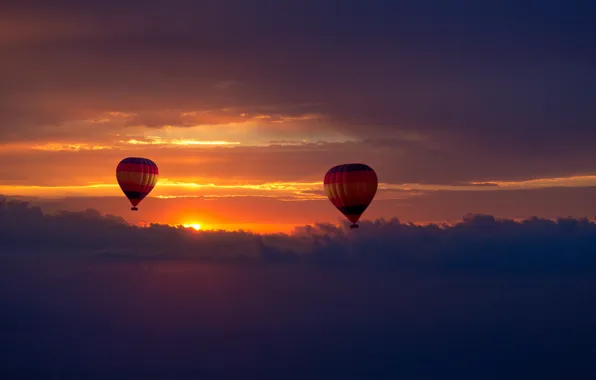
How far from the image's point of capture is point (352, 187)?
86.1 meters

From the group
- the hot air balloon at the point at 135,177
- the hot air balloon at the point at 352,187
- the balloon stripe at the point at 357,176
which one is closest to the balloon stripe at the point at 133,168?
the hot air balloon at the point at 135,177

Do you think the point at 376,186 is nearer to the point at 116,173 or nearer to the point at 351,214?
the point at 351,214

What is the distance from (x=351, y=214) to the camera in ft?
287

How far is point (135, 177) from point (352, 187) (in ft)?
101

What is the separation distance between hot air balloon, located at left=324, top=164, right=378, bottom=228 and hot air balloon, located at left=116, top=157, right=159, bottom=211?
2657 centimetres

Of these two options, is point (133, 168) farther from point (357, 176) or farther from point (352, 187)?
point (357, 176)

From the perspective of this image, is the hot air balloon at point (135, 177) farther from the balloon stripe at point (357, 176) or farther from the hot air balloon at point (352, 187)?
the balloon stripe at point (357, 176)

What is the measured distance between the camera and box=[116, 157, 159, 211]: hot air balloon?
3804 inches

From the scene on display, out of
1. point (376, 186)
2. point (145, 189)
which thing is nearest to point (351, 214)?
point (376, 186)

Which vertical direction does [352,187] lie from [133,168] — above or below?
below

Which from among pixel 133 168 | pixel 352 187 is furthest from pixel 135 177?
pixel 352 187

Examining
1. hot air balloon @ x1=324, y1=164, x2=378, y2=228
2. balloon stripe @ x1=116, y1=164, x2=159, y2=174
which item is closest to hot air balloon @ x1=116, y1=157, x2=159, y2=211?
balloon stripe @ x1=116, y1=164, x2=159, y2=174

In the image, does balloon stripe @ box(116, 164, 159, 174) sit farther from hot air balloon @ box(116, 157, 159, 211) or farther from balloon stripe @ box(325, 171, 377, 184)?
balloon stripe @ box(325, 171, 377, 184)

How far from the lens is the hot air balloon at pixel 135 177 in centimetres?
9662
